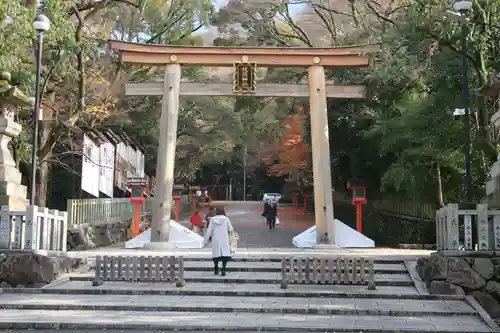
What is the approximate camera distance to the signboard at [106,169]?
2769cm

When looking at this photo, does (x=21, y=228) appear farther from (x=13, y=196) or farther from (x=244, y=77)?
(x=244, y=77)

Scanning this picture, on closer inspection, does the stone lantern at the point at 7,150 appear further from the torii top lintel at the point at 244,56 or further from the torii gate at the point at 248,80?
the torii top lintel at the point at 244,56

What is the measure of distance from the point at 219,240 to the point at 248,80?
7498 millimetres

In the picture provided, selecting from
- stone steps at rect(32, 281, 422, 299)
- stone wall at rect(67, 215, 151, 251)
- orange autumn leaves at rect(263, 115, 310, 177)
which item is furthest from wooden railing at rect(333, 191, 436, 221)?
stone wall at rect(67, 215, 151, 251)

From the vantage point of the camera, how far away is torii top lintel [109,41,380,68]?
18281mm

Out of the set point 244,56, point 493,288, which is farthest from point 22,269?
point 244,56

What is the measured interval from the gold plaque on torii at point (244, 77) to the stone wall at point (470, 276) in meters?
9.30

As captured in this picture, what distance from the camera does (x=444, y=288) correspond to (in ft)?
35.6

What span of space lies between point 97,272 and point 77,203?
10.3 metres

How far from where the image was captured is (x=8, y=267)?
1168cm

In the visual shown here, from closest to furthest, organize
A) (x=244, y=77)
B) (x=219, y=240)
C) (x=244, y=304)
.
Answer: (x=244, y=304) < (x=219, y=240) < (x=244, y=77)

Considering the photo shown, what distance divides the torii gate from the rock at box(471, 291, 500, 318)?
291 inches

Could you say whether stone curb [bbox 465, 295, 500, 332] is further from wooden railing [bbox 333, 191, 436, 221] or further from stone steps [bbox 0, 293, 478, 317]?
wooden railing [bbox 333, 191, 436, 221]

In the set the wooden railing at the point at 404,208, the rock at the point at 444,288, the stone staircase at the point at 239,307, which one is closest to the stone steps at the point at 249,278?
the stone staircase at the point at 239,307
